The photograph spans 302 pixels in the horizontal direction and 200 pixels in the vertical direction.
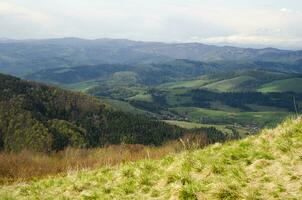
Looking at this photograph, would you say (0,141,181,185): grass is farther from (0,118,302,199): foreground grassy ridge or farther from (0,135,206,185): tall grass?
(0,118,302,199): foreground grassy ridge

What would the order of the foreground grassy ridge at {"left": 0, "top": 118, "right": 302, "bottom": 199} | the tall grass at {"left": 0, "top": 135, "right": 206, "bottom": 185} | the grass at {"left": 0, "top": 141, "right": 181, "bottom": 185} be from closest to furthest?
1. the foreground grassy ridge at {"left": 0, "top": 118, "right": 302, "bottom": 199}
2. the tall grass at {"left": 0, "top": 135, "right": 206, "bottom": 185}
3. the grass at {"left": 0, "top": 141, "right": 181, "bottom": 185}

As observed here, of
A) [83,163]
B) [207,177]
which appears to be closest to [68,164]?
[83,163]

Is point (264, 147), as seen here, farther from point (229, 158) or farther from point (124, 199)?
point (124, 199)

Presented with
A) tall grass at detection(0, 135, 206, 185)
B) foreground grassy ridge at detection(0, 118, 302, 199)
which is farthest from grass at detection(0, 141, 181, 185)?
foreground grassy ridge at detection(0, 118, 302, 199)

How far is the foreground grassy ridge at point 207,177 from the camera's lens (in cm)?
1059

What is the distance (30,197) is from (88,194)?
7.69ft

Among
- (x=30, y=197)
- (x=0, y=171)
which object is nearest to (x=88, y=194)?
(x=30, y=197)

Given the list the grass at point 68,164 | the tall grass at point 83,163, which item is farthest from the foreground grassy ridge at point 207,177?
the grass at point 68,164

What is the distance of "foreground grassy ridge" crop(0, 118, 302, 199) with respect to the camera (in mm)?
10586

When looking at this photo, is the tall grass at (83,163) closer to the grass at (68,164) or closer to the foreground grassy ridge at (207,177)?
the grass at (68,164)

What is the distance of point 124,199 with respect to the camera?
1177 centimetres

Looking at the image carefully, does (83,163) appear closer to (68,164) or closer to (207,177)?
(68,164)

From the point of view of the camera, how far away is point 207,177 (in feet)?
39.6

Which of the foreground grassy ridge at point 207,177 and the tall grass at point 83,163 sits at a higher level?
the foreground grassy ridge at point 207,177
